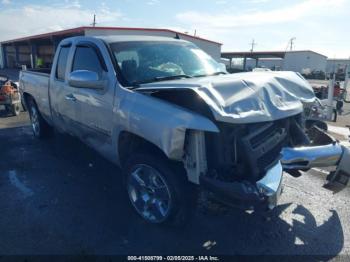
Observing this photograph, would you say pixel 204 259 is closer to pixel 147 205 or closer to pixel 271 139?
pixel 147 205

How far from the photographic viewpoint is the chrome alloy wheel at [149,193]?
3.28m

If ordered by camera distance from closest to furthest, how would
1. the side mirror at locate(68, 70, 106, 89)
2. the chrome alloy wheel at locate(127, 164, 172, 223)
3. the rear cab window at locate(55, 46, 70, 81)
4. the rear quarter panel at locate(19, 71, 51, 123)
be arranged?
the chrome alloy wheel at locate(127, 164, 172, 223) < the side mirror at locate(68, 70, 106, 89) < the rear cab window at locate(55, 46, 70, 81) < the rear quarter panel at locate(19, 71, 51, 123)

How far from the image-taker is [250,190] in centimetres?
276

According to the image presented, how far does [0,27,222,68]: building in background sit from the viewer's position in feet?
70.2

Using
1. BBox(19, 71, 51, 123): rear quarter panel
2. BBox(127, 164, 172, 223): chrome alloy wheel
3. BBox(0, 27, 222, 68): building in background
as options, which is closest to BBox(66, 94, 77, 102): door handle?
BBox(19, 71, 51, 123): rear quarter panel

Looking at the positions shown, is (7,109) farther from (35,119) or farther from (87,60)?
(87,60)

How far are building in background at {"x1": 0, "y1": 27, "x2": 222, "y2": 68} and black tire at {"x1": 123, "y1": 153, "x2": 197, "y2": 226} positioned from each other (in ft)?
11.0

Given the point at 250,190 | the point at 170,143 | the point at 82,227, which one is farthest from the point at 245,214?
the point at 82,227

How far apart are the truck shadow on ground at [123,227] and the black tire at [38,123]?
2.17m

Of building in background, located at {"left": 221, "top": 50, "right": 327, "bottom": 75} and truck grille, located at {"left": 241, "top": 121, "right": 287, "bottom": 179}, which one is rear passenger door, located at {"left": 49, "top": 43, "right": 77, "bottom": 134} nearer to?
truck grille, located at {"left": 241, "top": 121, "right": 287, "bottom": 179}

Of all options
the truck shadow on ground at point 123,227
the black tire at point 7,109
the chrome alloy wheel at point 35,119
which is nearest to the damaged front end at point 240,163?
the truck shadow on ground at point 123,227

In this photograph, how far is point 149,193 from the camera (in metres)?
3.46

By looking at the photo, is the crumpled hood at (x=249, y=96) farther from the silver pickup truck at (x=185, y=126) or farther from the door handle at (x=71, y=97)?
the door handle at (x=71, y=97)

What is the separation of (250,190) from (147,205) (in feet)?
4.10
